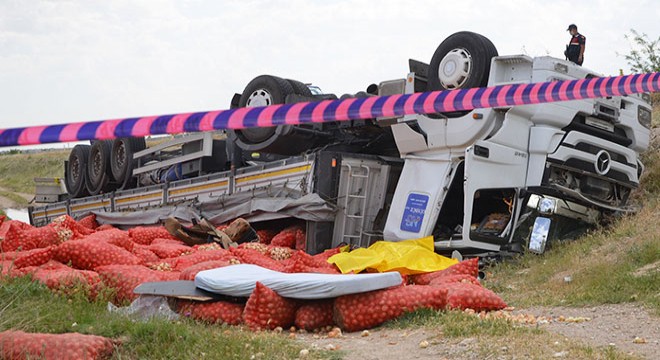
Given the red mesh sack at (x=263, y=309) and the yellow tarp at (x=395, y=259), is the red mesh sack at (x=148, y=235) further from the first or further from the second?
the red mesh sack at (x=263, y=309)

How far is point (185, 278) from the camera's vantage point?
6.75m

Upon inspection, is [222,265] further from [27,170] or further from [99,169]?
[27,170]

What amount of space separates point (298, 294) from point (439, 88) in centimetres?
458

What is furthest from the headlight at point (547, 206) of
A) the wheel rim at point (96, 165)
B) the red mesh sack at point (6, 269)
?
the wheel rim at point (96, 165)

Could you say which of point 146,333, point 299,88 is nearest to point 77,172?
point 299,88

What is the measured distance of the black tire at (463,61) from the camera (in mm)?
9484

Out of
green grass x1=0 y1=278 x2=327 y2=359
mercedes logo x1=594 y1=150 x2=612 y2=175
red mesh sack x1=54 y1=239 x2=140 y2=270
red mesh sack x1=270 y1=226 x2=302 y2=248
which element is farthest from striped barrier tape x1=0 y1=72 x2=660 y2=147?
red mesh sack x1=270 y1=226 x2=302 y2=248

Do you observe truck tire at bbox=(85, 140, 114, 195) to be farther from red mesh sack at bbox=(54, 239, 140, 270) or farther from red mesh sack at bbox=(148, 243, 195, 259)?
red mesh sack at bbox=(54, 239, 140, 270)

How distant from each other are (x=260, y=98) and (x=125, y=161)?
13.1ft

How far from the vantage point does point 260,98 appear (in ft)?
37.0

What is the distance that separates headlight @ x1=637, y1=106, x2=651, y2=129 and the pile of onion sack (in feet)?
12.3

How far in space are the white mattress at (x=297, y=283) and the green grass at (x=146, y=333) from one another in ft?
1.37

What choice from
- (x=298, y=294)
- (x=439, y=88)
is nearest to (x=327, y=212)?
(x=439, y=88)

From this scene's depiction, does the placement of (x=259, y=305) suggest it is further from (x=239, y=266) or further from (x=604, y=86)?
(x=604, y=86)
